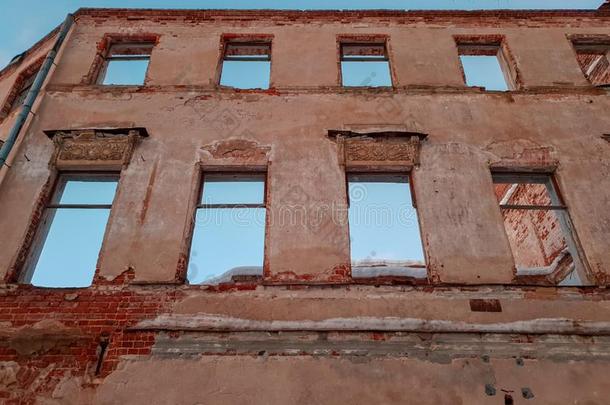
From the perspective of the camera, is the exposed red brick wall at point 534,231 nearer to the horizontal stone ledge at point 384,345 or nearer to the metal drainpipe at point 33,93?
the horizontal stone ledge at point 384,345

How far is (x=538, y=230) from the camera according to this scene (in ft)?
35.9

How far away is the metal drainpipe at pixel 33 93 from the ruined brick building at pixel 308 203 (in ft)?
0.14

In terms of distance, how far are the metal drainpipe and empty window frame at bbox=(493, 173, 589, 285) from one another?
748 centimetres

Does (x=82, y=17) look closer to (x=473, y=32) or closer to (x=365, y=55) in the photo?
(x=365, y=55)

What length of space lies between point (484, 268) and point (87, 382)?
196 inches

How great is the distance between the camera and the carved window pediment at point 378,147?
265 inches

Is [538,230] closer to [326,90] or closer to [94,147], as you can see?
[326,90]

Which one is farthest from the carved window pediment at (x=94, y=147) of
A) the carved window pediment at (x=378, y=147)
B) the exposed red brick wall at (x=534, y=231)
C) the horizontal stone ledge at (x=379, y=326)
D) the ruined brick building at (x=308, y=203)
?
the exposed red brick wall at (x=534, y=231)

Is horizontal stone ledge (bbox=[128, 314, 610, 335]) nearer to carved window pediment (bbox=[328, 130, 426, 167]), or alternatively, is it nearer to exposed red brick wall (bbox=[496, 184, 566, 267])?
carved window pediment (bbox=[328, 130, 426, 167])

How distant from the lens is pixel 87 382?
4.91 m

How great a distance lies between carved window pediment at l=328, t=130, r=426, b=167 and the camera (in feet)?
22.1

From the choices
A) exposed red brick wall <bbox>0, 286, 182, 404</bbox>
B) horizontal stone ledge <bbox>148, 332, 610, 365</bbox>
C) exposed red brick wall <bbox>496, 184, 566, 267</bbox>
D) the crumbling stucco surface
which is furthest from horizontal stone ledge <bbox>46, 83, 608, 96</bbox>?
the crumbling stucco surface

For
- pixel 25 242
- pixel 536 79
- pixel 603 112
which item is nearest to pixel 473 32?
pixel 536 79

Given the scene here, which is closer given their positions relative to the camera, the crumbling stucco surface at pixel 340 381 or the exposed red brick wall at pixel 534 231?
the crumbling stucco surface at pixel 340 381
